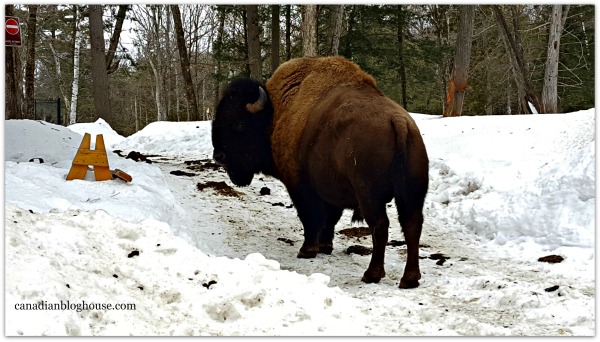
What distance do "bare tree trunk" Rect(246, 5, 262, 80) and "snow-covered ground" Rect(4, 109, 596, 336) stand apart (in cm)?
597

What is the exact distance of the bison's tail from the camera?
5.27 m

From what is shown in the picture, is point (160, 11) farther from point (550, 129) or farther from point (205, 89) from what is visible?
point (550, 129)

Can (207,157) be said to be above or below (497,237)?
above

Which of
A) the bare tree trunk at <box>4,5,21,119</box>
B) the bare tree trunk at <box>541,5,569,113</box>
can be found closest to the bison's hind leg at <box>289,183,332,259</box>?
the bare tree trunk at <box>4,5,21,119</box>

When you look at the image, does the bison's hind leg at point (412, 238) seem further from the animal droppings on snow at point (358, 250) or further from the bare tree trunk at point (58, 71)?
the bare tree trunk at point (58, 71)

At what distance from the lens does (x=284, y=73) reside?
7.11 m

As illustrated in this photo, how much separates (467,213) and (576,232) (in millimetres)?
1869

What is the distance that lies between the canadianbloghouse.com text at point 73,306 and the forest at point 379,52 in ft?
20.5

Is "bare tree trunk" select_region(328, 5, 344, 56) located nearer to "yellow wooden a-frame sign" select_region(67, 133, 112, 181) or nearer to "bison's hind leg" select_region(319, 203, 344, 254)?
"bison's hind leg" select_region(319, 203, 344, 254)

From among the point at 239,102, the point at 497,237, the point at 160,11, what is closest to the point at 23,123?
the point at 239,102

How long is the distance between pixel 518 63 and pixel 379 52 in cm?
437

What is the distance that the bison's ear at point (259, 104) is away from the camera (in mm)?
6855

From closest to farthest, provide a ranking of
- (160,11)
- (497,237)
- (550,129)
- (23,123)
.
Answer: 1. (497,237)
2. (23,123)
3. (550,129)
4. (160,11)

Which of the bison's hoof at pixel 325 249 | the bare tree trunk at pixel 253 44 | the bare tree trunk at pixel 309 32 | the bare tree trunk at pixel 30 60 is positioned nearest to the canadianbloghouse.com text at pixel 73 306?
the bison's hoof at pixel 325 249
